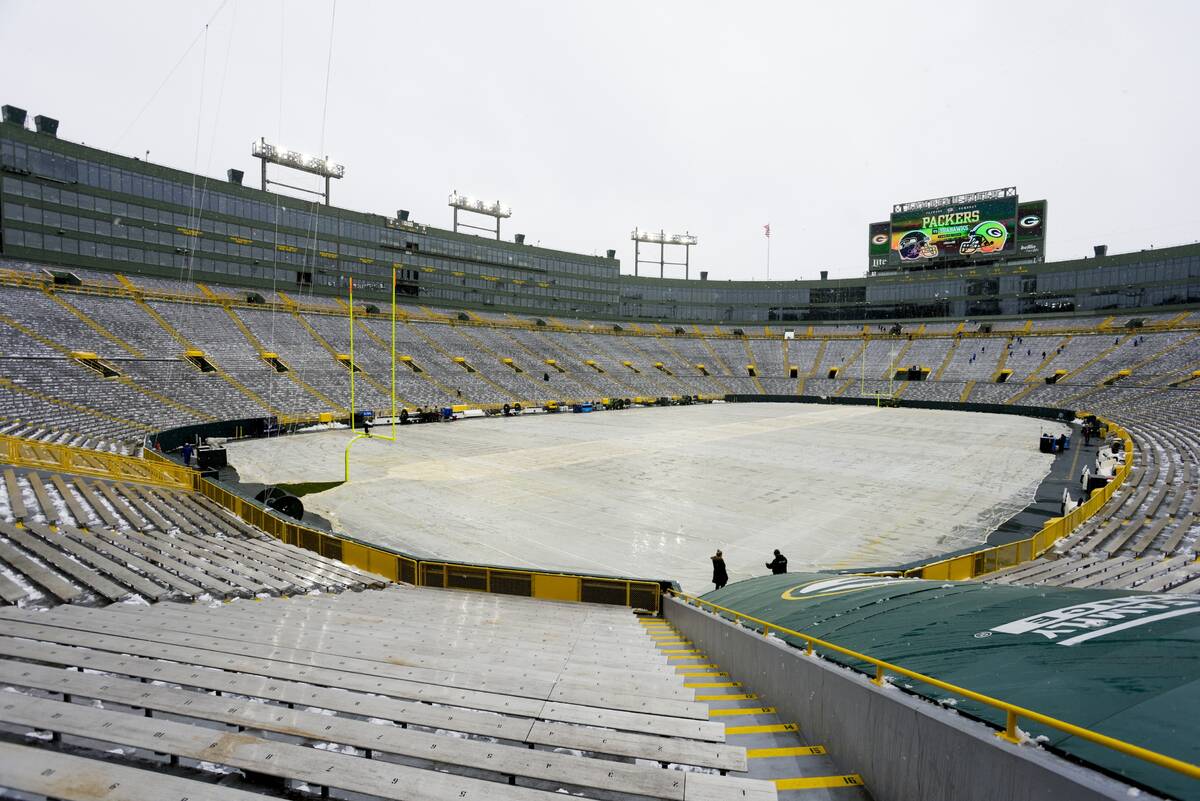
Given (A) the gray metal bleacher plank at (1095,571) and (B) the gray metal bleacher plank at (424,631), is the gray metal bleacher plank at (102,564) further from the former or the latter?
(A) the gray metal bleacher plank at (1095,571)

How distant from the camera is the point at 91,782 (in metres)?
2.59

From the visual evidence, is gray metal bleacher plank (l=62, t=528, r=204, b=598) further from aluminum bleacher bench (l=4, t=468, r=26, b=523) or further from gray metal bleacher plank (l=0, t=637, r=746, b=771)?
gray metal bleacher plank (l=0, t=637, r=746, b=771)

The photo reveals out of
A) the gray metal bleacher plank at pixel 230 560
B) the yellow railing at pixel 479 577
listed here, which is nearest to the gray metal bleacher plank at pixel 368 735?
the gray metal bleacher plank at pixel 230 560

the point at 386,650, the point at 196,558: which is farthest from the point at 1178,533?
the point at 196,558

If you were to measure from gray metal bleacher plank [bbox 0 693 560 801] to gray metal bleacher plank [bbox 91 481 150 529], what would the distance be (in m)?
10.6

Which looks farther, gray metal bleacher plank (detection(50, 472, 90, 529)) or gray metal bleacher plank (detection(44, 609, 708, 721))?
gray metal bleacher plank (detection(50, 472, 90, 529))

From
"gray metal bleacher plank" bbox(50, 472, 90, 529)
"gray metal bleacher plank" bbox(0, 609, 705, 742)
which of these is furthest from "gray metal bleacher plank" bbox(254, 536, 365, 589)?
"gray metal bleacher plank" bbox(0, 609, 705, 742)

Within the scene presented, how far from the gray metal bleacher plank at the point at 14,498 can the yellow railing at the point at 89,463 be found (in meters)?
1.80

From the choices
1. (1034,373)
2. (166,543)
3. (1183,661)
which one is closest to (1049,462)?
(1183,661)

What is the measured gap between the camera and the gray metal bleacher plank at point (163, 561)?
8434 mm

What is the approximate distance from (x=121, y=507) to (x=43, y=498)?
134 centimetres

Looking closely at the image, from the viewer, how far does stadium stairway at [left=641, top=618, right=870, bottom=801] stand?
3721 mm

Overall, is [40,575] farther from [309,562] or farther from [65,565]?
[309,562]

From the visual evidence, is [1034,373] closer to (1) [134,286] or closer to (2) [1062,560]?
(2) [1062,560]
